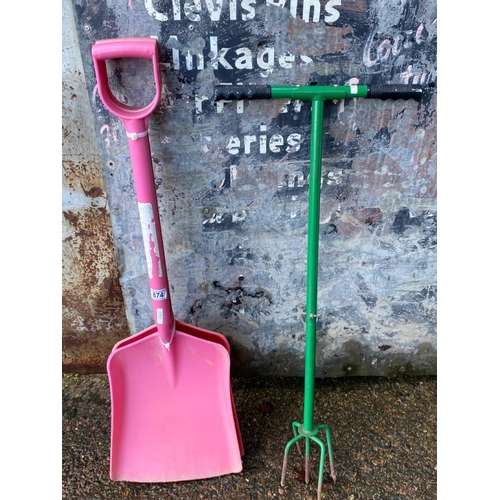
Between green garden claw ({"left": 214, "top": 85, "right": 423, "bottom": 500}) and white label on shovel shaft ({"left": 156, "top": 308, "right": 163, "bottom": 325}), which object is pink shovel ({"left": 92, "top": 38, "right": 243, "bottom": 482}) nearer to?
white label on shovel shaft ({"left": 156, "top": 308, "right": 163, "bottom": 325})

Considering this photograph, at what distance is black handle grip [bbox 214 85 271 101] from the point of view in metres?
1.30

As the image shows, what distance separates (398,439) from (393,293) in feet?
1.87

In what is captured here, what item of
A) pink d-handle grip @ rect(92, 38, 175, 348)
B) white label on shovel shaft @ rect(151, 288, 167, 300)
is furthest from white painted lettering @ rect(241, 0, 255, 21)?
Answer: white label on shovel shaft @ rect(151, 288, 167, 300)

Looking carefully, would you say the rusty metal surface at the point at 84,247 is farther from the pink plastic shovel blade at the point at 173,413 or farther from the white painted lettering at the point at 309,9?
the white painted lettering at the point at 309,9

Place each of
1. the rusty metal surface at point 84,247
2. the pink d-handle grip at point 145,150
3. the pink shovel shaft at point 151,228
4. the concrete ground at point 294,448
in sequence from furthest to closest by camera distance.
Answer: the concrete ground at point 294,448 < the rusty metal surface at point 84,247 < the pink shovel shaft at point 151,228 < the pink d-handle grip at point 145,150

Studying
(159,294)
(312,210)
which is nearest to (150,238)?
(159,294)

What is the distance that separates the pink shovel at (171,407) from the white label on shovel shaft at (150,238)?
165 millimetres

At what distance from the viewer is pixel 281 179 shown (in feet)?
4.99

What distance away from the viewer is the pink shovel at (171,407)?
5.17 ft

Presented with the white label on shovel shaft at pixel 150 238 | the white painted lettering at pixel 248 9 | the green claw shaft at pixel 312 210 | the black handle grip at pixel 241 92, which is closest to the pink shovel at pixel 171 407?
the white label on shovel shaft at pixel 150 238

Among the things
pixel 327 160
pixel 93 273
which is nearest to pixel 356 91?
pixel 327 160

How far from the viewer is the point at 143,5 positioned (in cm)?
125

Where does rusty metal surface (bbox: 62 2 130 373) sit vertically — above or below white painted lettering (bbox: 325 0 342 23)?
below

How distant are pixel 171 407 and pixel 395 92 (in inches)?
52.2
